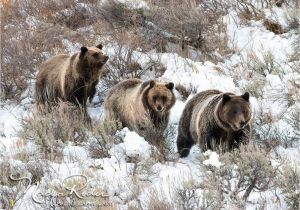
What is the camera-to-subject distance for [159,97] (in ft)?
28.1

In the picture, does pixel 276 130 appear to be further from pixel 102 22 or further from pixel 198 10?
pixel 102 22

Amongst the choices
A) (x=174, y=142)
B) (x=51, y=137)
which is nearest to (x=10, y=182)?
(x=51, y=137)

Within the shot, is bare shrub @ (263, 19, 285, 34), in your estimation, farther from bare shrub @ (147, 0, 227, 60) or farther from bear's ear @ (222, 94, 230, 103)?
bear's ear @ (222, 94, 230, 103)

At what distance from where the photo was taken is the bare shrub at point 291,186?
220 inches

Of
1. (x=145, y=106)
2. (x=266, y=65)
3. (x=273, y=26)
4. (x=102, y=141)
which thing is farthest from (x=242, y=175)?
(x=273, y=26)

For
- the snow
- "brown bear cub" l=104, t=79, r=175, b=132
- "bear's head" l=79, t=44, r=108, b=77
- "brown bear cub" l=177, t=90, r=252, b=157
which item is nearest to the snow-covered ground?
the snow

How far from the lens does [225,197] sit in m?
5.95

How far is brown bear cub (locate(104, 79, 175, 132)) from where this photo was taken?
855 cm

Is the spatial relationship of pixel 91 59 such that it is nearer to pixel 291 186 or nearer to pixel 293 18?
pixel 293 18

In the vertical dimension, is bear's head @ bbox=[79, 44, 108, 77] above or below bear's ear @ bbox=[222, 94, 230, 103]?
above

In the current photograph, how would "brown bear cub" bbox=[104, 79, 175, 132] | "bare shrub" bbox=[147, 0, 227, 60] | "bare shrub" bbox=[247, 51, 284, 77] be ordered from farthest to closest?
"bare shrub" bbox=[147, 0, 227, 60]
"bare shrub" bbox=[247, 51, 284, 77]
"brown bear cub" bbox=[104, 79, 175, 132]

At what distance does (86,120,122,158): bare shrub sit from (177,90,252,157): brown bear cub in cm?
99

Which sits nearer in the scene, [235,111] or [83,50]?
[235,111]

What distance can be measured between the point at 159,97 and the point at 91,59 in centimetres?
171
